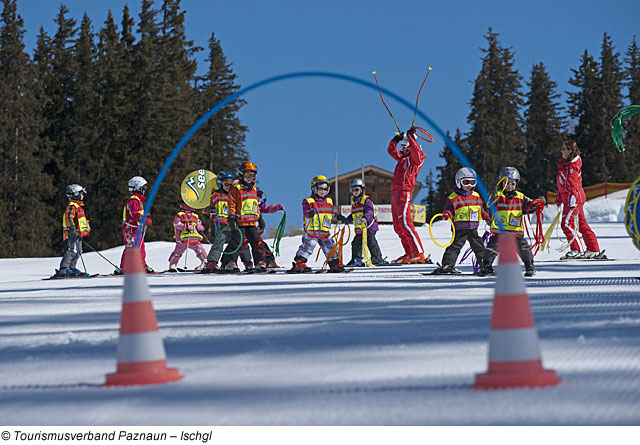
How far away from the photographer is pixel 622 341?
4789 millimetres

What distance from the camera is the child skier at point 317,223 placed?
13805 millimetres

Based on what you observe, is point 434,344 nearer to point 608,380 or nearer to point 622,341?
point 622,341

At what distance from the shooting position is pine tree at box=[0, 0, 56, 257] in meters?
48.0

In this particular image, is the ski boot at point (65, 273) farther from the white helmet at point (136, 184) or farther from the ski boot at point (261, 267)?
the ski boot at point (261, 267)

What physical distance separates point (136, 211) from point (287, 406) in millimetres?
12323

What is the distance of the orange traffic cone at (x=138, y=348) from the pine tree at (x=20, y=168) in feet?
148

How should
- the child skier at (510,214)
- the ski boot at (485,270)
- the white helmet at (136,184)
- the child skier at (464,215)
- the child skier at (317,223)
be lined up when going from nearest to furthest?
the child skier at (510,214) → the ski boot at (485,270) → the child skier at (464,215) → the child skier at (317,223) → the white helmet at (136,184)

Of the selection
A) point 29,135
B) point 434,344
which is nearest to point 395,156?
point 434,344

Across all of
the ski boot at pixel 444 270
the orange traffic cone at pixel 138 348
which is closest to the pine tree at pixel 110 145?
the ski boot at pixel 444 270

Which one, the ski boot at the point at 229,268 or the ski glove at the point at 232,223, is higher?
the ski glove at the point at 232,223

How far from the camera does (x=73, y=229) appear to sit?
49.2 feet

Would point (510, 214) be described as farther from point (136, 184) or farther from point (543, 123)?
point (543, 123)

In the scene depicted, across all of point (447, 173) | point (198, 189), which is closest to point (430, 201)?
point (447, 173)

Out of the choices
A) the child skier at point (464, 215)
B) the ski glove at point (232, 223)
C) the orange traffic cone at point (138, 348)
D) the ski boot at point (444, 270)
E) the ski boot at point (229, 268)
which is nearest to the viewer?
the orange traffic cone at point (138, 348)
